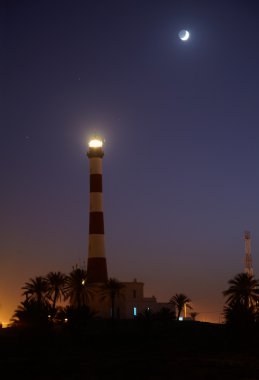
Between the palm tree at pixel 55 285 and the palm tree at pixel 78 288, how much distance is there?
0.97 metres

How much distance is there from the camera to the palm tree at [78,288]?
93.9 meters

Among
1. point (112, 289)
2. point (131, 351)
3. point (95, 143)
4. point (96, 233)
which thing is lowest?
point (131, 351)

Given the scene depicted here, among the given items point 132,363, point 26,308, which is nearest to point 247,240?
point 26,308

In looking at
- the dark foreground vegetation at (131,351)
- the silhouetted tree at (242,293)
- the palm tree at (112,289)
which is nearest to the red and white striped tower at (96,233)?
the palm tree at (112,289)

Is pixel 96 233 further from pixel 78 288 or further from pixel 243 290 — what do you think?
pixel 243 290

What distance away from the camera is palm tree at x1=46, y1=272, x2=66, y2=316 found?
9281 cm

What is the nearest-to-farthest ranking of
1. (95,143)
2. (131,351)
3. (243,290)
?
(131,351), (243,290), (95,143)

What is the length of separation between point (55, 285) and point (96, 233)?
33.8ft

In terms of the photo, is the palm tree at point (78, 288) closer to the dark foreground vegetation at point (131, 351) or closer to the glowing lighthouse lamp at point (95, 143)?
the dark foreground vegetation at point (131, 351)

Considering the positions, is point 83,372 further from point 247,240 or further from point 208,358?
point 247,240

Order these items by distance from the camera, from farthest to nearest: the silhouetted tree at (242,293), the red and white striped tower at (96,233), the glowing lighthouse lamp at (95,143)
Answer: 1. the glowing lighthouse lamp at (95,143)
2. the red and white striped tower at (96,233)
3. the silhouetted tree at (242,293)

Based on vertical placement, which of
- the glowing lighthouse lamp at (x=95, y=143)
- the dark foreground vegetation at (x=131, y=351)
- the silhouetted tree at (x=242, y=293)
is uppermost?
the glowing lighthouse lamp at (x=95, y=143)

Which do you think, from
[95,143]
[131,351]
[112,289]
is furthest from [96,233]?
[131,351]

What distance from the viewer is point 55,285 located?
9300 centimetres
